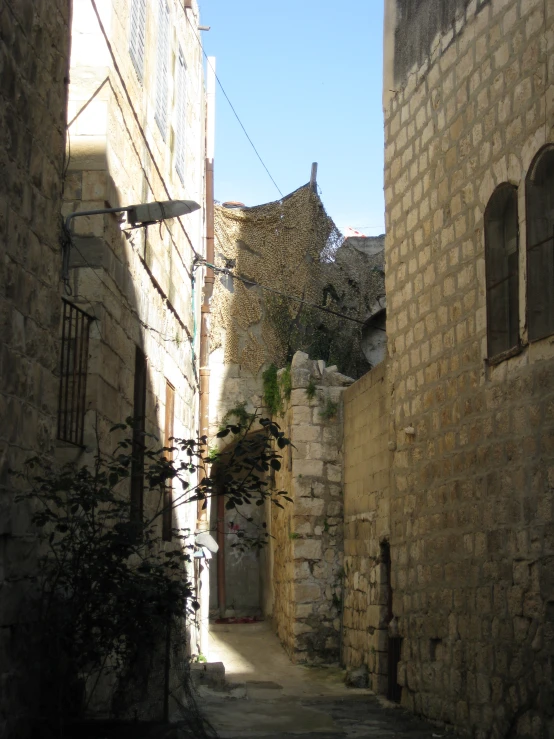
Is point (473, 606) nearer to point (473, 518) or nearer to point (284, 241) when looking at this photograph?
point (473, 518)

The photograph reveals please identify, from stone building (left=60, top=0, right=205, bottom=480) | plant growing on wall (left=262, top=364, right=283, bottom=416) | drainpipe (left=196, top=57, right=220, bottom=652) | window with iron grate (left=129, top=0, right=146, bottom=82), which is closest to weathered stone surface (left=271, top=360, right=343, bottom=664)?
drainpipe (left=196, top=57, right=220, bottom=652)

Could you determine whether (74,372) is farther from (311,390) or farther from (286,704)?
(311,390)

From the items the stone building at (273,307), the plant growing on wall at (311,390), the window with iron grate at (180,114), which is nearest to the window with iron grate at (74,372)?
the window with iron grate at (180,114)

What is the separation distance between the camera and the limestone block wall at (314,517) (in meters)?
12.8

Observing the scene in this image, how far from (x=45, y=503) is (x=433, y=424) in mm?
4269

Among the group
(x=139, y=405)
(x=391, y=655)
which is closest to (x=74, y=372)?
(x=139, y=405)

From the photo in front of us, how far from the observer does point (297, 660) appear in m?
12.7

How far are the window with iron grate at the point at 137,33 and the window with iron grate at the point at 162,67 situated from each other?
0.67 m

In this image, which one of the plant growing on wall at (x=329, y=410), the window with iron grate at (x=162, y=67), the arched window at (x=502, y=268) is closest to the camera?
the arched window at (x=502, y=268)

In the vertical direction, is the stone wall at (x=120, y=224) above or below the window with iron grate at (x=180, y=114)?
below

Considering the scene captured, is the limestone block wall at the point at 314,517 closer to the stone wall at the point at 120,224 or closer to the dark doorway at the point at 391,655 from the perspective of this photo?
the dark doorway at the point at 391,655

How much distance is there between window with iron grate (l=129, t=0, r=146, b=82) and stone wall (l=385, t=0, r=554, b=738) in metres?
2.48

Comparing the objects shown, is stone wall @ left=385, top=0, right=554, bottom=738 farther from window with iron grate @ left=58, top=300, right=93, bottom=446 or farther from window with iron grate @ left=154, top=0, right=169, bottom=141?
window with iron grate @ left=58, top=300, right=93, bottom=446

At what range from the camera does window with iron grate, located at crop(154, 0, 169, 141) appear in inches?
354
